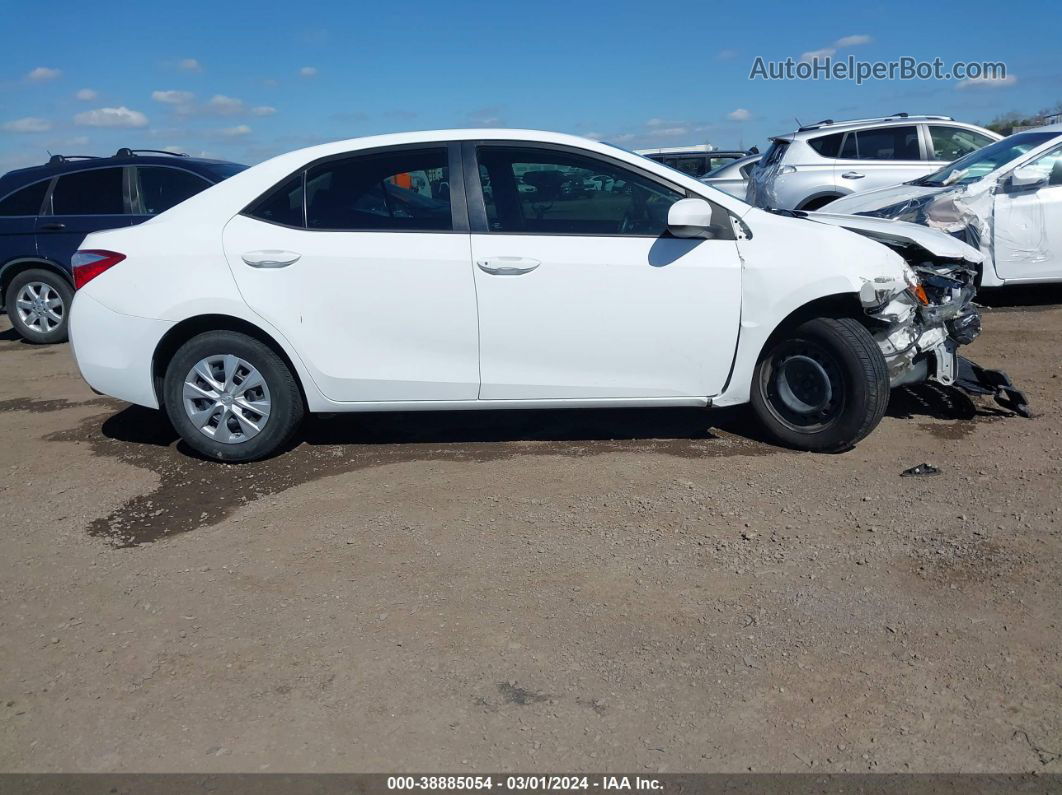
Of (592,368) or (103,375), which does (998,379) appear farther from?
(103,375)

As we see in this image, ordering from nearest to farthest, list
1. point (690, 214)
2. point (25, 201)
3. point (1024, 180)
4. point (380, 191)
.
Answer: point (690, 214) < point (380, 191) < point (1024, 180) < point (25, 201)

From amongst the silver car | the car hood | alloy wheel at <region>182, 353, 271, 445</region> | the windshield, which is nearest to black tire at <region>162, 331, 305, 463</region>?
alloy wheel at <region>182, 353, 271, 445</region>

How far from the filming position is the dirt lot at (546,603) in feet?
9.39

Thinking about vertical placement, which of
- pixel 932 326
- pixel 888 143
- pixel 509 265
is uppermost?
pixel 888 143

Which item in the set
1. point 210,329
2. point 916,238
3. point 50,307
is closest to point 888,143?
point 916,238

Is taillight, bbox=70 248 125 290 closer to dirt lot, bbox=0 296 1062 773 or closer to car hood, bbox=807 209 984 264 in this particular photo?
dirt lot, bbox=0 296 1062 773

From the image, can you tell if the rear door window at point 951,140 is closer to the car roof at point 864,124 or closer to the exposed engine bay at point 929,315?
the car roof at point 864,124

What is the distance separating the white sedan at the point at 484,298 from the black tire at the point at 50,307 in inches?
210

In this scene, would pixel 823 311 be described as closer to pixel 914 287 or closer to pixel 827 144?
pixel 914 287

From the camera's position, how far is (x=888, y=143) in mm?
12141

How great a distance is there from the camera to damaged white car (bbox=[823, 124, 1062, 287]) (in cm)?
830

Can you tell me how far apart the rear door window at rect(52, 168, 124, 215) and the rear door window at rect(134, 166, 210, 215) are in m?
0.25

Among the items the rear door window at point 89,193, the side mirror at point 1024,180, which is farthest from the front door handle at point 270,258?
the side mirror at point 1024,180

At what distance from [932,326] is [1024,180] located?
4.05 meters
